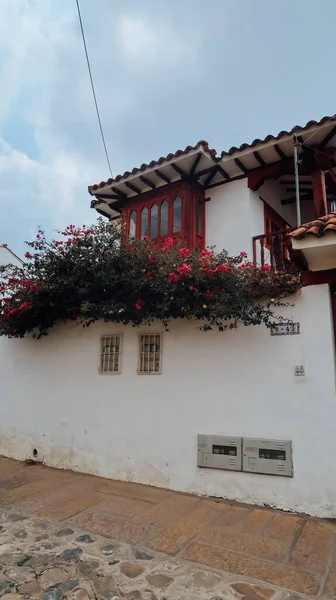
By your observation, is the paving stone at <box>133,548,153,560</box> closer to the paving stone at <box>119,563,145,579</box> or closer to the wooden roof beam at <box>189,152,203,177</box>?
the paving stone at <box>119,563,145,579</box>

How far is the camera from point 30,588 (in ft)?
10.1

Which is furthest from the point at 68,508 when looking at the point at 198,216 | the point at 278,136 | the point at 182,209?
the point at 278,136

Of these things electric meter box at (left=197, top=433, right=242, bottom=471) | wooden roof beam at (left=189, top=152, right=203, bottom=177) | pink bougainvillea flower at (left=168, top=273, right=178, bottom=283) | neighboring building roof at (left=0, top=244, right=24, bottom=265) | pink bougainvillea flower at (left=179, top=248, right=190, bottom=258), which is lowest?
electric meter box at (left=197, top=433, right=242, bottom=471)

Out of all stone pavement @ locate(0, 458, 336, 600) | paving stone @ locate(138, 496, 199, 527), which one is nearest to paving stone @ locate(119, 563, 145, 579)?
stone pavement @ locate(0, 458, 336, 600)

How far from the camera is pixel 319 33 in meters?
7.69

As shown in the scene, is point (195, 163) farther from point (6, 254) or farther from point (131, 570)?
point (131, 570)

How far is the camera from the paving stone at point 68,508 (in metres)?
4.61

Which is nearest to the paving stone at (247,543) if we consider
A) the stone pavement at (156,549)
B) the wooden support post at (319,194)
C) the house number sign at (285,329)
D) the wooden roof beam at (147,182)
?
the stone pavement at (156,549)

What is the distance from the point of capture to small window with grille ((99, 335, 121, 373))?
6.61 metres

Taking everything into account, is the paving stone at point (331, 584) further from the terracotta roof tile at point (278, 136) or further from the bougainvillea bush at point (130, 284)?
the terracotta roof tile at point (278, 136)

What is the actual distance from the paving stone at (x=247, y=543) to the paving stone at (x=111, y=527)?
70 centimetres

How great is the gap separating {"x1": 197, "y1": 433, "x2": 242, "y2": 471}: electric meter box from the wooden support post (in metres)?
4.73

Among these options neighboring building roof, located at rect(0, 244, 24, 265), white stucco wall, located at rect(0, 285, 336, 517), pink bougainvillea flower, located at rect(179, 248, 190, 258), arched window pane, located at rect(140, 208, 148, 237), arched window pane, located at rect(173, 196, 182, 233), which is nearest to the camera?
white stucco wall, located at rect(0, 285, 336, 517)

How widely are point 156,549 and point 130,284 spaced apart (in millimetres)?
3440
